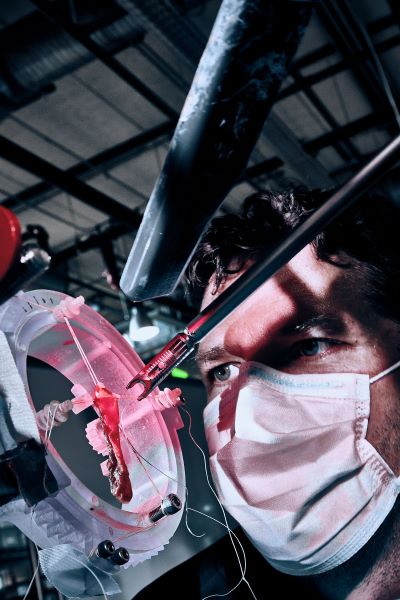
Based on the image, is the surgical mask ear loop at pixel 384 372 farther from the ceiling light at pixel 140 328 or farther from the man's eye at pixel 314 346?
the ceiling light at pixel 140 328

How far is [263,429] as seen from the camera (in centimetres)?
105

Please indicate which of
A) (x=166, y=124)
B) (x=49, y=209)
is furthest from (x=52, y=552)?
(x=49, y=209)

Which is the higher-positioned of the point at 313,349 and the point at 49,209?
the point at 313,349

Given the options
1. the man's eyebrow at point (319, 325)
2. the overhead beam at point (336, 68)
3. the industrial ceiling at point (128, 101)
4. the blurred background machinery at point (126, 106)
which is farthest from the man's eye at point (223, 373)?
the overhead beam at point (336, 68)

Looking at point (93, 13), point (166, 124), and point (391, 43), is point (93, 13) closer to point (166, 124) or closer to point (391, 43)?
point (166, 124)

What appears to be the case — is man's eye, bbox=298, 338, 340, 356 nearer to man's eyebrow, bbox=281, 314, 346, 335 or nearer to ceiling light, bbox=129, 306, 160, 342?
man's eyebrow, bbox=281, 314, 346, 335

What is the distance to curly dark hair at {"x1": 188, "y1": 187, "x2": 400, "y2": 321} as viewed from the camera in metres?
1.16

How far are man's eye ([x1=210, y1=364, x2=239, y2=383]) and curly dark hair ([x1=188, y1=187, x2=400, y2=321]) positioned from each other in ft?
0.65

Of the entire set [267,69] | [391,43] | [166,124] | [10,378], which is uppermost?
[267,69]

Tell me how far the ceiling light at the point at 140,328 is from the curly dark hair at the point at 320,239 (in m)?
2.77

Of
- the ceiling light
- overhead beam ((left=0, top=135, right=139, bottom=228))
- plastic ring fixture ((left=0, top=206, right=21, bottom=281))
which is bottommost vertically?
the ceiling light

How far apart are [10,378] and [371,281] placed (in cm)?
81

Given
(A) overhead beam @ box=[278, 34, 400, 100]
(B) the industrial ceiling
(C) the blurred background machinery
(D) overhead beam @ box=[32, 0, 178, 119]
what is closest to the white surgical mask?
(C) the blurred background machinery

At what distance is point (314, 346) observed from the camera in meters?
1.12
